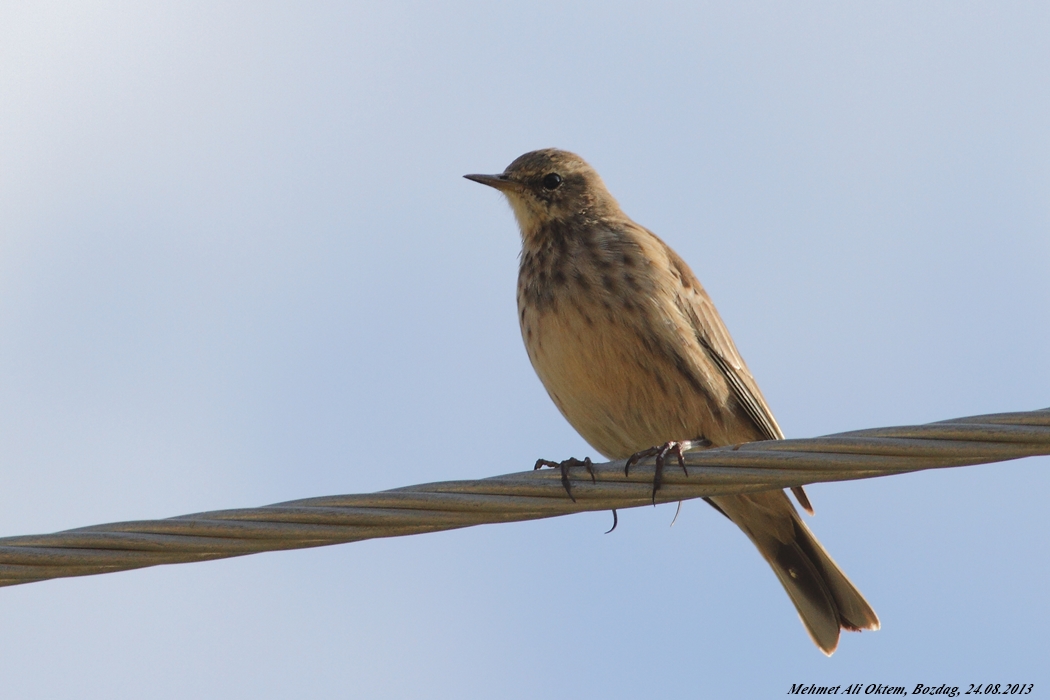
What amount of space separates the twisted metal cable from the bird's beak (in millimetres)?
4783

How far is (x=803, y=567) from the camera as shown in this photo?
7836mm

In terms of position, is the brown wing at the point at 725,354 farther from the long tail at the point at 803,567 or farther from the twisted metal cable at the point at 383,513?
the twisted metal cable at the point at 383,513

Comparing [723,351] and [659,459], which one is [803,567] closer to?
[723,351]

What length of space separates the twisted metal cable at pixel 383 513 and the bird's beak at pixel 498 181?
4.78 meters

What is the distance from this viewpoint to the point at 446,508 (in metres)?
4.44

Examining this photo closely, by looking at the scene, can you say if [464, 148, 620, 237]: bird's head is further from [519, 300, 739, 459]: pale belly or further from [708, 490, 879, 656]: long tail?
[708, 490, 879, 656]: long tail

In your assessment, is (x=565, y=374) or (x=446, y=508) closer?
(x=446, y=508)

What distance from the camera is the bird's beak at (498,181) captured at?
910cm

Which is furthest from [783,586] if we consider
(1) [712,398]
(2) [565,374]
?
(2) [565,374]

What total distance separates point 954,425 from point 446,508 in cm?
172

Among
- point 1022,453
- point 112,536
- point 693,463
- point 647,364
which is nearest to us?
point 1022,453

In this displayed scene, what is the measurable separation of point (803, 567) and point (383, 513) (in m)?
4.14

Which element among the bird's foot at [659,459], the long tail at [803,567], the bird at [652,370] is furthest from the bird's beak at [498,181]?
the bird's foot at [659,459]

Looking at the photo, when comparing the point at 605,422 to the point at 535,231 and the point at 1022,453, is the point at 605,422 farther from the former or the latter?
the point at 1022,453
